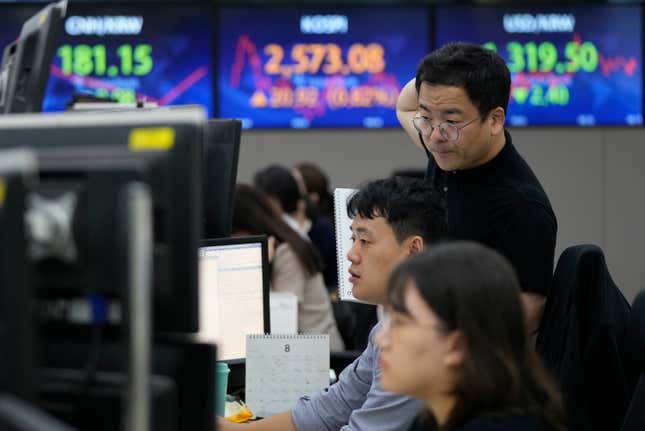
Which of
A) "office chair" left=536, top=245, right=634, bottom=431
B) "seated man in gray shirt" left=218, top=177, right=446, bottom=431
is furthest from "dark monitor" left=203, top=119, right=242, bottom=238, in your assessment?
"office chair" left=536, top=245, right=634, bottom=431

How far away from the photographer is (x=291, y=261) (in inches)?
163

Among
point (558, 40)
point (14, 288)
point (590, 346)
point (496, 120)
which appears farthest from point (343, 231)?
point (558, 40)

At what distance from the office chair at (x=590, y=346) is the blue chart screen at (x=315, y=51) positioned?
132 inches

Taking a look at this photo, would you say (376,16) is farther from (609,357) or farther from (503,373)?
(503,373)

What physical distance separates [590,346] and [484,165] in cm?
48

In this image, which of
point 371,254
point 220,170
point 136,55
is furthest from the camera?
point 136,55

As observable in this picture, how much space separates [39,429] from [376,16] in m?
4.71

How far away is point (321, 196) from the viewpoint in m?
5.48

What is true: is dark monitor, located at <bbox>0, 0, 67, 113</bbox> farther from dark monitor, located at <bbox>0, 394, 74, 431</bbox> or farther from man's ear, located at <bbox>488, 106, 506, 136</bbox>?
dark monitor, located at <bbox>0, 394, 74, 431</bbox>

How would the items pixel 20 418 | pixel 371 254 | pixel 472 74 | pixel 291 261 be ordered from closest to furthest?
pixel 20 418, pixel 371 254, pixel 472 74, pixel 291 261

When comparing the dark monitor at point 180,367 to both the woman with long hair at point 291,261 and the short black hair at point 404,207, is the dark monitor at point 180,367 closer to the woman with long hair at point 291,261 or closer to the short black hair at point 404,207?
the short black hair at point 404,207

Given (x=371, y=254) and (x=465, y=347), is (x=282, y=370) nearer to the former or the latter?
(x=371, y=254)

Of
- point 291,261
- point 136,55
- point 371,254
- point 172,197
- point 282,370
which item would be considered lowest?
point 282,370

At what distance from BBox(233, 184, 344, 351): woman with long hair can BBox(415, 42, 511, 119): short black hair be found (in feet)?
5.14
